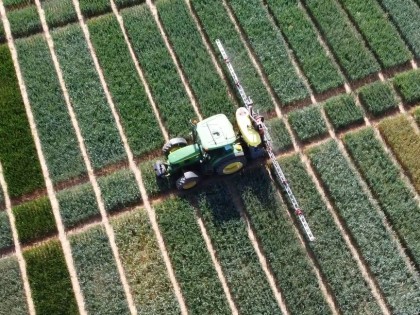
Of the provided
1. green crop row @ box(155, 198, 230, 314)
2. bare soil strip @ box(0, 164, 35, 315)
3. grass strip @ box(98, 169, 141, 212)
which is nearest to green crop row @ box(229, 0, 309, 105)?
green crop row @ box(155, 198, 230, 314)

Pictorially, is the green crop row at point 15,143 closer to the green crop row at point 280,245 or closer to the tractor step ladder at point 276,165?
the green crop row at point 280,245

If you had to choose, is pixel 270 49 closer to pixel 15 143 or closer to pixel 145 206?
pixel 145 206

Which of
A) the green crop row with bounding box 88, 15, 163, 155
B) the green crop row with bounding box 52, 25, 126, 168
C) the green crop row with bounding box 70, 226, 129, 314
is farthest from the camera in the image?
the green crop row with bounding box 88, 15, 163, 155

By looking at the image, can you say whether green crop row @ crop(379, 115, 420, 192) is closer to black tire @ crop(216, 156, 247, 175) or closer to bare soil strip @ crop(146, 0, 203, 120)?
black tire @ crop(216, 156, 247, 175)

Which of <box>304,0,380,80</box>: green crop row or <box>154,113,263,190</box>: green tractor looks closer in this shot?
<box>154,113,263,190</box>: green tractor

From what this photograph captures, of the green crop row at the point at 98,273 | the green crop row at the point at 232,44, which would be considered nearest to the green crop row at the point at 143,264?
A: the green crop row at the point at 98,273

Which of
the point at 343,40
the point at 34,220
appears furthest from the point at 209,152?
the point at 343,40

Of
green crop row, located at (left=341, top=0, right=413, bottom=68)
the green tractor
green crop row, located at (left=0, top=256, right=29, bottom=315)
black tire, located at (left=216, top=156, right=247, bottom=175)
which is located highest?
green crop row, located at (left=341, top=0, right=413, bottom=68)

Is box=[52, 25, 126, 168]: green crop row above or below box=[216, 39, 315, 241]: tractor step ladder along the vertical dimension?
above
